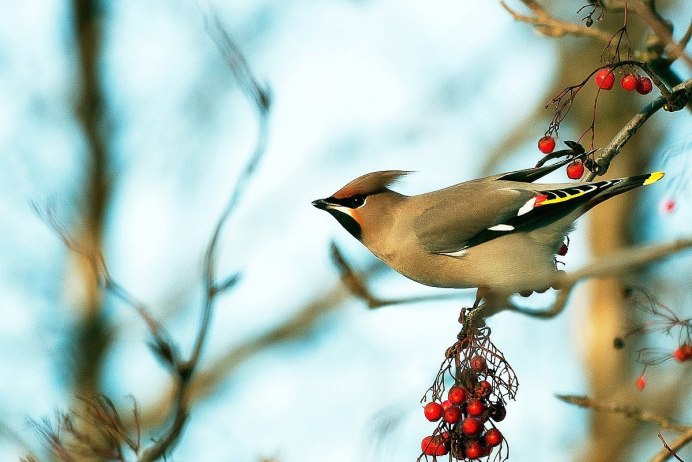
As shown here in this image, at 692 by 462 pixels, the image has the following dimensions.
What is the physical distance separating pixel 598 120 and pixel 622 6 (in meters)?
8.32

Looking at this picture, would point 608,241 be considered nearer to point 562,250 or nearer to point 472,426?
point 562,250

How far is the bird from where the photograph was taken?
4.05 metres

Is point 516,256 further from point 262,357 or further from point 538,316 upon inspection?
point 262,357

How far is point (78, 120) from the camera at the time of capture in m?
9.87

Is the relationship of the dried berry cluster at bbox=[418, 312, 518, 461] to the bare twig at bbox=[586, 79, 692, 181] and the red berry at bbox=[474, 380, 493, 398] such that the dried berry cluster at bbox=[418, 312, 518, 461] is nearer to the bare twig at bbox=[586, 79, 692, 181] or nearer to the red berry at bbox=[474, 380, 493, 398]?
the red berry at bbox=[474, 380, 493, 398]

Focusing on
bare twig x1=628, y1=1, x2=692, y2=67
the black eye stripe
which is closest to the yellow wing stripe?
the black eye stripe

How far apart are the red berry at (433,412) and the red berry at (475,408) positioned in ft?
0.34

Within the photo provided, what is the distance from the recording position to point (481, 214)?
175 inches

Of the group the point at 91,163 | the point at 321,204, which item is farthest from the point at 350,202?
the point at 91,163

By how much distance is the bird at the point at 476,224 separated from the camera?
405cm

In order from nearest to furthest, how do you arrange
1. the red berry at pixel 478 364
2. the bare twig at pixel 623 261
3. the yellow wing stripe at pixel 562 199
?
the bare twig at pixel 623 261, the red berry at pixel 478 364, the yellow wing stripe at pixel 562 199

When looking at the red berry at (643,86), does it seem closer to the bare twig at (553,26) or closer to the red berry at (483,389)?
the bare twig at (553,26)

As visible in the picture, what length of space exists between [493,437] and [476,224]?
1.38 meters

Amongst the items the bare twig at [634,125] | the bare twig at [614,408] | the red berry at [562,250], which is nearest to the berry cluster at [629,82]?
the bare twig at [634,125]
